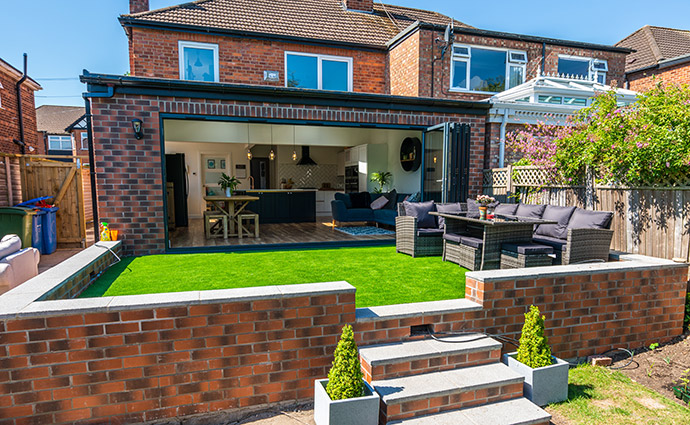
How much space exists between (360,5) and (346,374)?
40.1 ft

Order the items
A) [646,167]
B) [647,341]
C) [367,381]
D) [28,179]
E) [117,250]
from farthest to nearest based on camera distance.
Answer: [28,179], [117,250], [646,167], [647,341], [367,381]

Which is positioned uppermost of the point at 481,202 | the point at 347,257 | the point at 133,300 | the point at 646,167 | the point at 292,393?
the point at 646,167

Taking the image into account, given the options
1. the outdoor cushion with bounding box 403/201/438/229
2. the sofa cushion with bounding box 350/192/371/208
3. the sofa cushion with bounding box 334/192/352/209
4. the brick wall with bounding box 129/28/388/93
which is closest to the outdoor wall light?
the brick wall with bounding box 129/28/388/93

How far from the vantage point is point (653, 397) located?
10.3 ft

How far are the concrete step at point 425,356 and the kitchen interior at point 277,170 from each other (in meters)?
4.83

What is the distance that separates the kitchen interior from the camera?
9781 millimetres

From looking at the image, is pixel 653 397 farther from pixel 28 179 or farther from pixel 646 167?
pixel 28 179

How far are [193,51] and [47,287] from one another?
8054mm

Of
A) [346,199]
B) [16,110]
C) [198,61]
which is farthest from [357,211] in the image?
[16,110]

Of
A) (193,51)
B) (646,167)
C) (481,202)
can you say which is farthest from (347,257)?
(193,51)

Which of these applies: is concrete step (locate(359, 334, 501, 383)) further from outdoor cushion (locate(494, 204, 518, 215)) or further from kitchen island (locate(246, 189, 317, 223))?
kitchen island (locate(246, 189, 317, 223))

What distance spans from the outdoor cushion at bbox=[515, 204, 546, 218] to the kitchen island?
6.51 meters

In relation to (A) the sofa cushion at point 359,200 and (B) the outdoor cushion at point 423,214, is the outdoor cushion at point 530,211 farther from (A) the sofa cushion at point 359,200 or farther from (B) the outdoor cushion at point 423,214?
(A) the sofa cushion at point 359,200

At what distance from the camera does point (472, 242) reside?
4.90m
